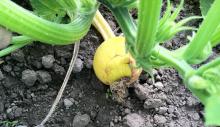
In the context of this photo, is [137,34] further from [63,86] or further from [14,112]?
[14,112]

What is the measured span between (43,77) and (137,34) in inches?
24.8

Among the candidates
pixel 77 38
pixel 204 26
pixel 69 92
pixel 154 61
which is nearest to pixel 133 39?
pixel 154 61

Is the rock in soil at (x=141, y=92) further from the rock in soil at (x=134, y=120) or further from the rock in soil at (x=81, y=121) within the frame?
the rock in soil at (x=81, y=121)

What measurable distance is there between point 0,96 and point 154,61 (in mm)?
745

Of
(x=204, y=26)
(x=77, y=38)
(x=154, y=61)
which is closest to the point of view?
(x=204, y=26)

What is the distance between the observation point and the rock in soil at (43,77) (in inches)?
79.6

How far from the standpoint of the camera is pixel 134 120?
6.29 ft

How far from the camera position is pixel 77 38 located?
70.7 inches

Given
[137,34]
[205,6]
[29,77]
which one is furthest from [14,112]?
[205,6]

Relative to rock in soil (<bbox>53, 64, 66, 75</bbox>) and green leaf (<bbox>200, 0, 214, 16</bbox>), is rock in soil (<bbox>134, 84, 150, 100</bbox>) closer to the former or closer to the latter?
rock in soil (<bbox>53, 64, 66, 75</bbox>)

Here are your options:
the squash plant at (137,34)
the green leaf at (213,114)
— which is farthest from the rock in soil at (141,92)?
the green leaf at (213,114)

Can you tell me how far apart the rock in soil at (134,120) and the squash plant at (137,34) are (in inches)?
6.4

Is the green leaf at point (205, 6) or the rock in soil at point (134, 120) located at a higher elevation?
the green leaf at point (205, 6)

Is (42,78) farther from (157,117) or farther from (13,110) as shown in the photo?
(157,117)
